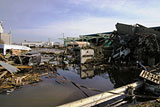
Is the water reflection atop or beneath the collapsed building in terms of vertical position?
beneath

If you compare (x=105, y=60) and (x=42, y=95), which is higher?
(x=105, y=60)

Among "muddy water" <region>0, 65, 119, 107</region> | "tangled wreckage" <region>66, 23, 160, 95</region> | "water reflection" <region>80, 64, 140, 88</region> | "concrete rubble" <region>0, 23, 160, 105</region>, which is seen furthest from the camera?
"tangled wreckage" <region>66, 23, 160, 95</region>

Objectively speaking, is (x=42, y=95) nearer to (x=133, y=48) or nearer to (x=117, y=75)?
(x=117, y=75)

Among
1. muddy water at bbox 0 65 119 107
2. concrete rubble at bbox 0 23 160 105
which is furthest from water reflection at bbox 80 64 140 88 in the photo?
muddy water at bbox 0 65 119 107

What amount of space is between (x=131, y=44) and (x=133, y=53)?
1083 millimetres

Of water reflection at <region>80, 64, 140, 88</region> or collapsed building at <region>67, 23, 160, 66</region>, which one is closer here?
water reflection at <region>80, 64, 140, 88</region>

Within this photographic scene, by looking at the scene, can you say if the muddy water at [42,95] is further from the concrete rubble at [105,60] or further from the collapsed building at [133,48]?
the collapsed building at [133,48]

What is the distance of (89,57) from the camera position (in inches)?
486

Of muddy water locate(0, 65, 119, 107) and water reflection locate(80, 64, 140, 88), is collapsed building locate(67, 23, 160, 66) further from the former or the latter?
muddy water locate(0, 65, 119, 107)

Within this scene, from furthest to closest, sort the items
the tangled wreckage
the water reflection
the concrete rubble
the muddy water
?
the tangled wreckage
the concrete rubble
the water reflection
the muddy water

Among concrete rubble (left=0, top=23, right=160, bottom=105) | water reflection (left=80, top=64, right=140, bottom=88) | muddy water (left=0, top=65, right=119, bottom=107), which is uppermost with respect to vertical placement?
concrete rubble (left=0, top=23, right=160, bottom=105)

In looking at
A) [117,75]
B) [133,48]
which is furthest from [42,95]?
[133,48]

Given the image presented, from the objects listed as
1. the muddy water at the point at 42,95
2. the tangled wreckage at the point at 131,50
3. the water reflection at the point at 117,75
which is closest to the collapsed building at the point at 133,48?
the tangled wreckage at the point at 131,50

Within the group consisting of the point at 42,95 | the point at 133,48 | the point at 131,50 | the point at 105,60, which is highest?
the point at 133,48
